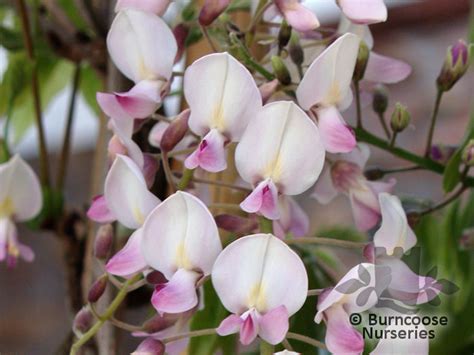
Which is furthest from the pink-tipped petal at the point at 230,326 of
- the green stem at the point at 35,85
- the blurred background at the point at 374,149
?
the blurred background at the point at 374,149

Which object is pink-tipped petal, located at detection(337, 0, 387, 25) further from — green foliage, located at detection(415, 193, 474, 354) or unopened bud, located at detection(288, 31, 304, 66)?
green foliage, located at detection(415, 193, 474, 354)

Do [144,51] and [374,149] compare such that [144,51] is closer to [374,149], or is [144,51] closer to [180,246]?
[180,246]

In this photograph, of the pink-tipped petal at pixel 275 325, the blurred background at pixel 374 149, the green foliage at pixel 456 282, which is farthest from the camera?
the blurred background at pixel 374 149

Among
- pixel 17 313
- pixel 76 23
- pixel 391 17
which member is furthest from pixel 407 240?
pixel 17 313

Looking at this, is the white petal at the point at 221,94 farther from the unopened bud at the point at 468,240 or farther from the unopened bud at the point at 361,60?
the unopened bud at the point at 468,240

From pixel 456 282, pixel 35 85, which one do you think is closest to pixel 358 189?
pixel 456 282

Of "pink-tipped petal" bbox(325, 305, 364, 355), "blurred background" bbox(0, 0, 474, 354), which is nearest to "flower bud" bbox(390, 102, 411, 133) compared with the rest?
"pink-tipped petal" bbox(325, 305, 364, 355)
